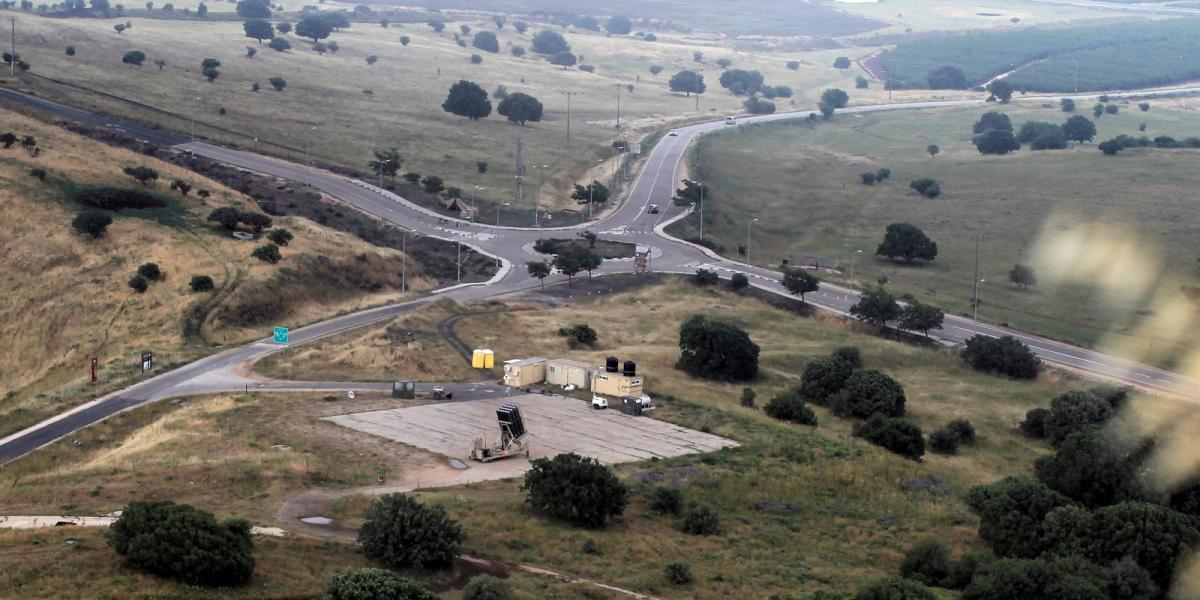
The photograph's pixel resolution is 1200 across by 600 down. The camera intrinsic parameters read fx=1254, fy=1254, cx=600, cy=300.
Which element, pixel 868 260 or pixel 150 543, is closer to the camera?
pixel 150 543

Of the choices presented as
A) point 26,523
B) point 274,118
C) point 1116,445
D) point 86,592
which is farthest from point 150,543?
point 274,118

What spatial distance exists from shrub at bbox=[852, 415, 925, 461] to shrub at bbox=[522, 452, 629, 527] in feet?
76.4

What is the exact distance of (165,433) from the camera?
68.6 meters

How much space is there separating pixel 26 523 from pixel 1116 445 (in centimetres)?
5112

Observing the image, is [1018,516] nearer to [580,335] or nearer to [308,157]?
[580,335]

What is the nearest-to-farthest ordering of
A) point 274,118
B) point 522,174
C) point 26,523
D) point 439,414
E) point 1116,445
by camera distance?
1. point 26,523
2. point 1116,445
3. point 439,414
4. point 522,174
5. point 274,118

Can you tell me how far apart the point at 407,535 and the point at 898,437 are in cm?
3700

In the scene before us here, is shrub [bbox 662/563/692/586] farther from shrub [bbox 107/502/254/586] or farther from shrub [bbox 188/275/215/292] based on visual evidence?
shrub [bbox 188/275/215/292]

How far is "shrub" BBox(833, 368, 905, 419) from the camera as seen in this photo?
8412cm

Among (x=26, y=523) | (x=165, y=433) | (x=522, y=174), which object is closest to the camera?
(x=26, y=523)

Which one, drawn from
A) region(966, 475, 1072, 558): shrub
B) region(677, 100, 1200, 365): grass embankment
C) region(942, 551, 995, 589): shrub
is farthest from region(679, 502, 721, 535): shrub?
region(677, 100, 1200, 365): grass embankment

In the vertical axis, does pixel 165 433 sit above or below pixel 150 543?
below

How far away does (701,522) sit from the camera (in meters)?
56.1

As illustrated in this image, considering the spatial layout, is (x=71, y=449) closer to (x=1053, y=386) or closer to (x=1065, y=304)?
(x=1053, y=386)
